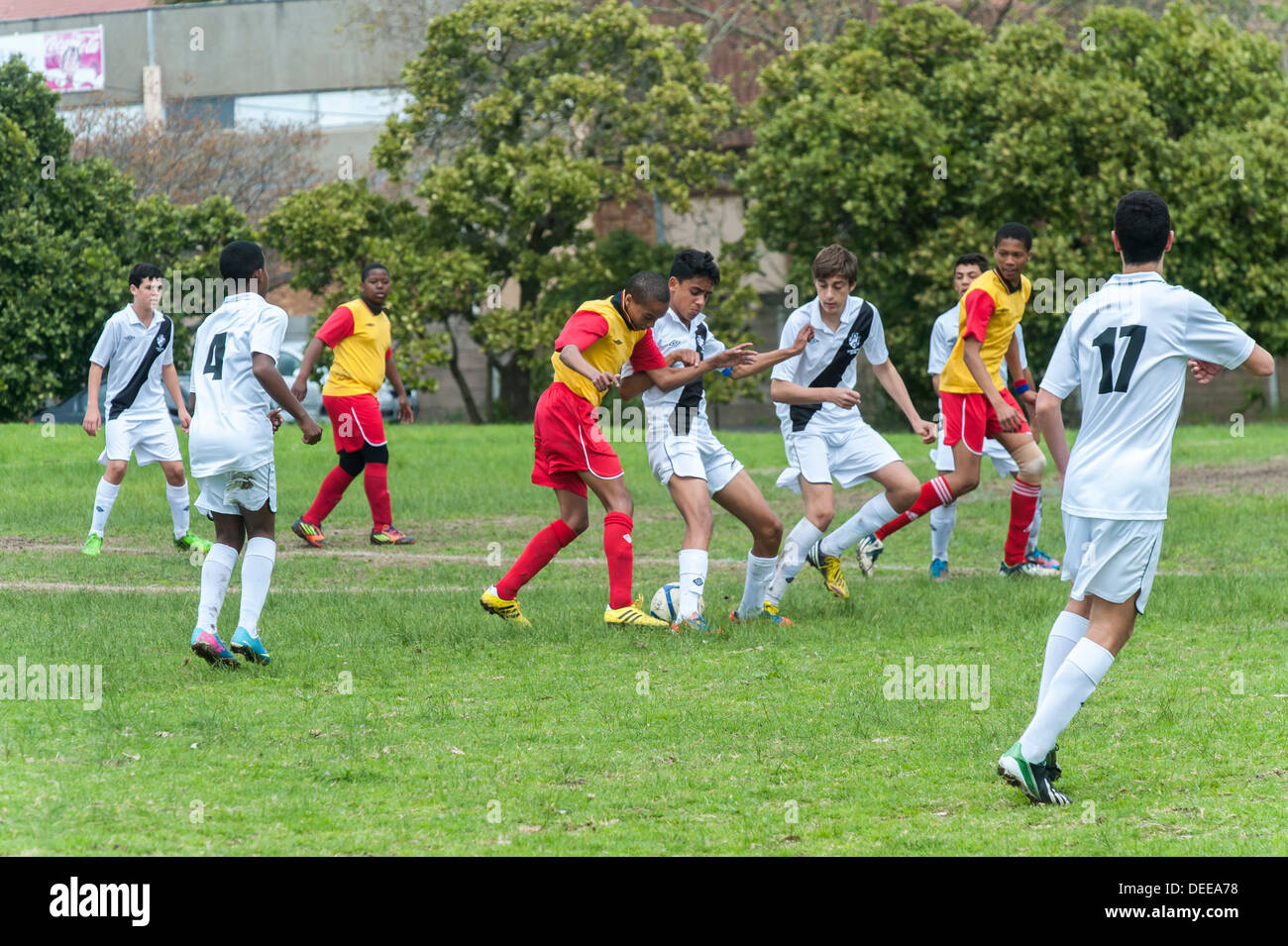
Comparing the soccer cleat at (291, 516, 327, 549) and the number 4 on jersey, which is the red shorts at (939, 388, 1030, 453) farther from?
the soccer cleat at (291, 516, 327, 549)

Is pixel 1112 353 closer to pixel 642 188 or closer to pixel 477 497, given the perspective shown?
pixel 477 497

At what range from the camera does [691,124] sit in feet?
96.1

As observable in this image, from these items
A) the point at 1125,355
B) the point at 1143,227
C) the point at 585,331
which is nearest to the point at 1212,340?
the point at 1125,355

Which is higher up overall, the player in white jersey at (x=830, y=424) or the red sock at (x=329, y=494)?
the player in white jersey at (x=830, y=424)

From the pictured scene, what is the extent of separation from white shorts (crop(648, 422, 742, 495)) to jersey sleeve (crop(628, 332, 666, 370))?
36 centimetres

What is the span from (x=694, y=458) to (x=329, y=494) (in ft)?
16.2

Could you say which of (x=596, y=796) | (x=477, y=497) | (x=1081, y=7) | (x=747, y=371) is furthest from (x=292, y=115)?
(x=596, y=796)

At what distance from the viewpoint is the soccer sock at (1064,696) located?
5.11 m

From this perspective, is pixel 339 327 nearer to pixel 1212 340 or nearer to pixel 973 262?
pixel 973 262

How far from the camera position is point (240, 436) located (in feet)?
24.0

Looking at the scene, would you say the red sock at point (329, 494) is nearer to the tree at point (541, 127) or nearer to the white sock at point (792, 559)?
the white sock at point (792, 559)

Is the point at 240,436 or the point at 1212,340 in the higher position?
the point at 1212,340

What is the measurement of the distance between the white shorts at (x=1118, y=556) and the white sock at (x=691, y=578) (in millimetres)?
3288

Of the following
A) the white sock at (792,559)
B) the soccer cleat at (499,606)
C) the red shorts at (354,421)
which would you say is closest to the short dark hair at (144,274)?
the red shorts at (354,421)
